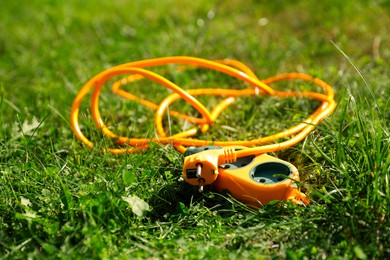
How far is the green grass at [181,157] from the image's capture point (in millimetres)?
2174

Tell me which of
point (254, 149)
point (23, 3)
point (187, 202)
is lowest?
point (187, 202)

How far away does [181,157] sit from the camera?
8.86 feet

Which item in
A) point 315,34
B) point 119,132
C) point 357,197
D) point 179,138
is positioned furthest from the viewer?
point 315,34

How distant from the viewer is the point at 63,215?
228cm

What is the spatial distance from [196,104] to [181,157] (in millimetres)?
399

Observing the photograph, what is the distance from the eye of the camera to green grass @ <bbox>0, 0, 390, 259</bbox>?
2174 millimetres

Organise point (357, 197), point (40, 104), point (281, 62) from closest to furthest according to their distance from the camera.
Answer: point (357, 197) → point (40, 104) → point (281, 62)

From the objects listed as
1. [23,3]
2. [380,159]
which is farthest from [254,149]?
[23,3]

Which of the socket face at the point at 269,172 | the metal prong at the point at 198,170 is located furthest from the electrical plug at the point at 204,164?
the socket face at the point at 269,172

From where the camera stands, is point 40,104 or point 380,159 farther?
point 40,104

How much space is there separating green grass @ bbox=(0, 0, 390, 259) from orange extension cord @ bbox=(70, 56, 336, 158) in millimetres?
63

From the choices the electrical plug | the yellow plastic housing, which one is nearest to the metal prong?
the electrical plug

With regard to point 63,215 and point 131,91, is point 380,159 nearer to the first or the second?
point 63,215

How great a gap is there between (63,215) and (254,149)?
0.85m
